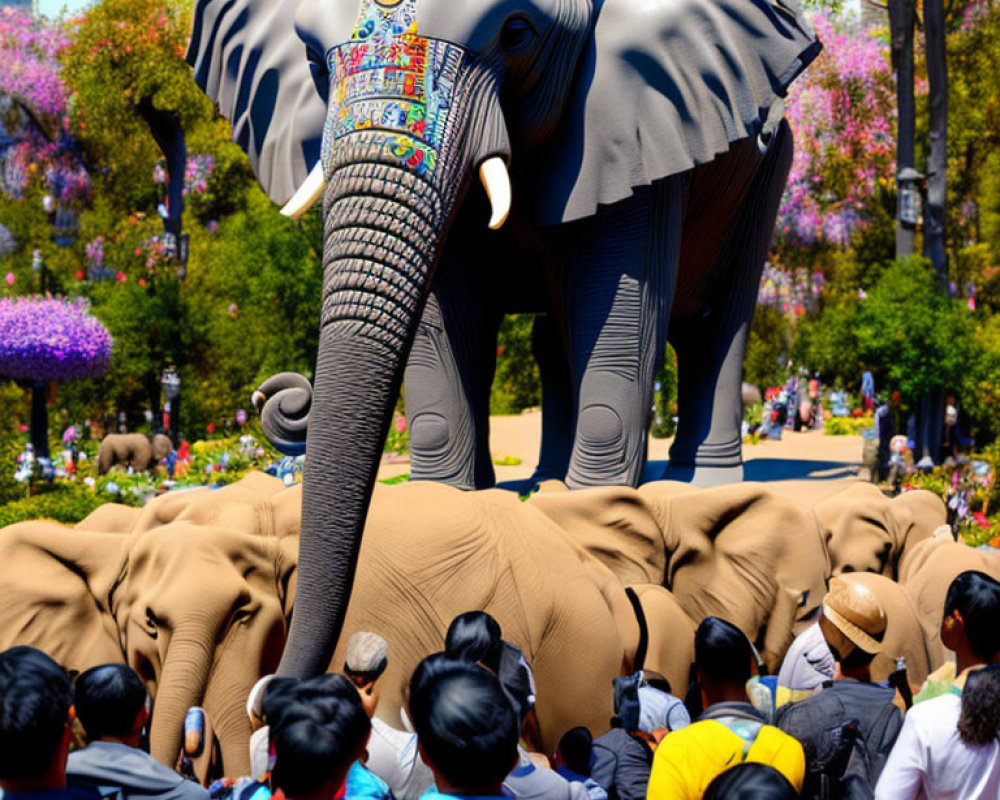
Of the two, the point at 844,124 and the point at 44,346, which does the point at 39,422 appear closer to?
the point at 44,346

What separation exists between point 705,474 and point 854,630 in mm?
4233

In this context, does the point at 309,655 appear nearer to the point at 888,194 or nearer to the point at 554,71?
the point at 554,71

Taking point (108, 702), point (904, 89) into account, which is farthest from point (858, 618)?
point (904, 89)

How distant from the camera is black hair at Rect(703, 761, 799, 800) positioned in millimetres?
2715

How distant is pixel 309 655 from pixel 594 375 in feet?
8.26

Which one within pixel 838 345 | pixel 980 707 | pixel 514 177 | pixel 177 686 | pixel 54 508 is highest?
pixel 514 177

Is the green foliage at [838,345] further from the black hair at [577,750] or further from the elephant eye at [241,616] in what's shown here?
the black hair at [577,750]

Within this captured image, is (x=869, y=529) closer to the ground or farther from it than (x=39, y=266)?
closer to the ground

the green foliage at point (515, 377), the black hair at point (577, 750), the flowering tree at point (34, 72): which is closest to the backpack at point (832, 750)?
the black hair at point (577, 750)

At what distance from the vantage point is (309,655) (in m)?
4.92

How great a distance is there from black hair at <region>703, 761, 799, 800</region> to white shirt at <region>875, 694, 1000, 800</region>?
73 cm

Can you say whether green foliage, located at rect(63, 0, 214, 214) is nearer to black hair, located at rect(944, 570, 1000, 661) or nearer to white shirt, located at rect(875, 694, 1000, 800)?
black hair, located at rect(944, 570, 1000, 661)

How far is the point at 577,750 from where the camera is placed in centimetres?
408

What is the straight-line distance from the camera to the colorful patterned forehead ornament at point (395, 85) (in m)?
5.91
